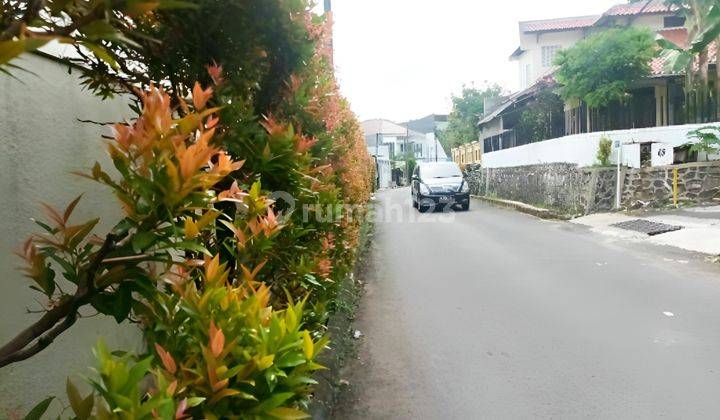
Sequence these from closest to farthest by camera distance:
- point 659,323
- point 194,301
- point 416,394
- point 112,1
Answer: point 112,1 → point 194,301 → point 416,394 → point 659,323

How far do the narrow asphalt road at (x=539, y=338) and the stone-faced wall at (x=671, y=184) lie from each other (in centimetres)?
619

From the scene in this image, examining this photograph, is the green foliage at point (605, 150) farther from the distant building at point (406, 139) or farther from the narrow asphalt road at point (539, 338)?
the distant building at point (406, 139)

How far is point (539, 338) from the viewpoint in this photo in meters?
5.44

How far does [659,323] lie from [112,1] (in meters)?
6.14

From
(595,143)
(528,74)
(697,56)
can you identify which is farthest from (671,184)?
(528,74)

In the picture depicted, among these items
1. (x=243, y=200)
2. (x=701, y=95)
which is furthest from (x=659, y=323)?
(x=701, y=95)

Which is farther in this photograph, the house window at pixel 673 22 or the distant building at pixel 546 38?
the distant building at pixel 546 38

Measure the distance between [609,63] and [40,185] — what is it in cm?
1883

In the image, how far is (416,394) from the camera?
423 centimetres

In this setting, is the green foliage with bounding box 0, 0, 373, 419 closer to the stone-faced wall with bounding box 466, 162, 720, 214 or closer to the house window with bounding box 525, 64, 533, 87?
the stone-faced wall with bounding box 466, 162, 720, 214

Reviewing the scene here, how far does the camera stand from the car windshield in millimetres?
20941

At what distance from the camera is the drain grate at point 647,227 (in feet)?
40.4

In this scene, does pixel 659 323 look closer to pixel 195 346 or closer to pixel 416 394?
pixel 416 394

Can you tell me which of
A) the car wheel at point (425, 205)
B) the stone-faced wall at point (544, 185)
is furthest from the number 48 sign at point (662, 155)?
the car wheel at point (425, 205)
